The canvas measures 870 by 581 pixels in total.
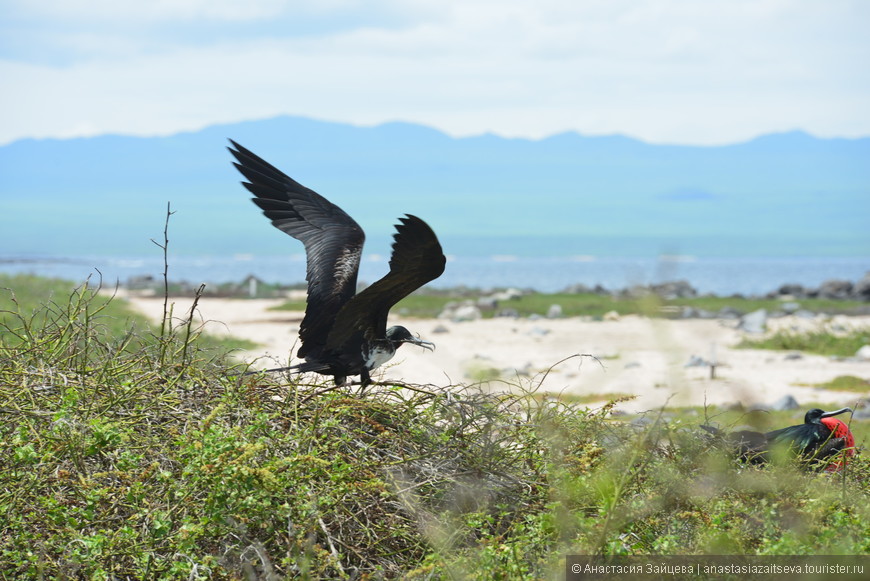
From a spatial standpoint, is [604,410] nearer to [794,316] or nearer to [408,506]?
[408,506]

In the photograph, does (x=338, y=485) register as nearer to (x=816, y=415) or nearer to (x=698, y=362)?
(x=816, y=415)

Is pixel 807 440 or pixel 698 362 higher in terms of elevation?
pixel 807 440

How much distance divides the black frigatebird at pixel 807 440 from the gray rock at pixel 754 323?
15103 mm

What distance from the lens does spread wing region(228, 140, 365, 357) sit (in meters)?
5.07

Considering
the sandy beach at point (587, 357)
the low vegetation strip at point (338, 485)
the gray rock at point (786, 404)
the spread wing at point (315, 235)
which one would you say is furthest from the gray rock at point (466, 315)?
the low vegetation strip at point (338, 485)

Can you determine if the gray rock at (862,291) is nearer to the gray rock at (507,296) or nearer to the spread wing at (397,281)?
the gray rock at (507,296)

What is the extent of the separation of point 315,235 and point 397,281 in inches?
Answer: 37.3

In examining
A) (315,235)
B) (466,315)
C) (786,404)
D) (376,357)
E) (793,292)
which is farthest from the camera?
(793,292)

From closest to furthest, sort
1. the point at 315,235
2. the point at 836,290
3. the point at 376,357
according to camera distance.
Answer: the point at 376,357
the point at 315,235
the point at 836,290

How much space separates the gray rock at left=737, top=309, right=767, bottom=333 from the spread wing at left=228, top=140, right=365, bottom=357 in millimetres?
15550

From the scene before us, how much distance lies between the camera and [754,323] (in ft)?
66.0

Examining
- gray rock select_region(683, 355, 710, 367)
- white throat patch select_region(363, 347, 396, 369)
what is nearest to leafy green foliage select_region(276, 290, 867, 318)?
gray rock select_region(683, 355, 710, 367)

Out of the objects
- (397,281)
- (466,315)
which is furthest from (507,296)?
(397,281)

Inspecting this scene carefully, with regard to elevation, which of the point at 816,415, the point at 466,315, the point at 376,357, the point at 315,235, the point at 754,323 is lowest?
the point at 466,315
